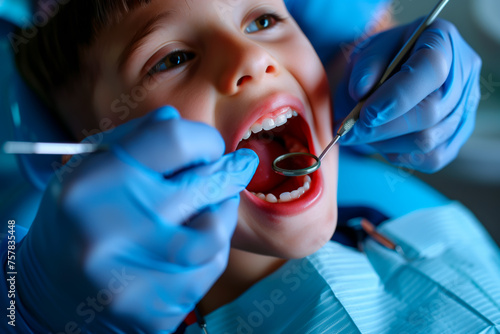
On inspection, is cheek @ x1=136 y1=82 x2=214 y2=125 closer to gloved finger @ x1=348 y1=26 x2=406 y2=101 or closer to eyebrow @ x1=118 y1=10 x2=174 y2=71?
eyebrow @ x1=118 y1=10 x2=174 y2=71

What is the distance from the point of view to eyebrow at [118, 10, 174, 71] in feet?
3.20

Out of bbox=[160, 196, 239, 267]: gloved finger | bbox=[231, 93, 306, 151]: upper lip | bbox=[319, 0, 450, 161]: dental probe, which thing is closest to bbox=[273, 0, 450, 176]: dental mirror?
bbox=[319, 0, 450, 161]: dental probe

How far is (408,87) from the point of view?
1010mm

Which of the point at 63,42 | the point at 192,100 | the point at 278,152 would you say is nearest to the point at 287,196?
the point at 278,152

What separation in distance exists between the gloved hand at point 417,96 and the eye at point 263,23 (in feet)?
0.77

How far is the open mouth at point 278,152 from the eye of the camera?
103 cm

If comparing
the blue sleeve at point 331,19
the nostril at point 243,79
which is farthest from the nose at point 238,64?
the blue sleeve at point 331,19

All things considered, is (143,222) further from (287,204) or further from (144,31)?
(144,31)

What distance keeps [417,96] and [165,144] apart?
0.58 metres

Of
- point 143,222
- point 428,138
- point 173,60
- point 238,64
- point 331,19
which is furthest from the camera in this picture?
point 331,19

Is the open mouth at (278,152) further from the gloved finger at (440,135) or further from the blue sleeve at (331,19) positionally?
the blue sleeve at (331,19)

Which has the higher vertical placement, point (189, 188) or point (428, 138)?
point (189, 188)

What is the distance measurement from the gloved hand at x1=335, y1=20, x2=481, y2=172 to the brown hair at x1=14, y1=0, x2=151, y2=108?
55 cm

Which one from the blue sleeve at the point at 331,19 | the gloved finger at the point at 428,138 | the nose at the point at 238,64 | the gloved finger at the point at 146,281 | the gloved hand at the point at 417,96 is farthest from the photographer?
the blue sleeve at the point at 331,19
